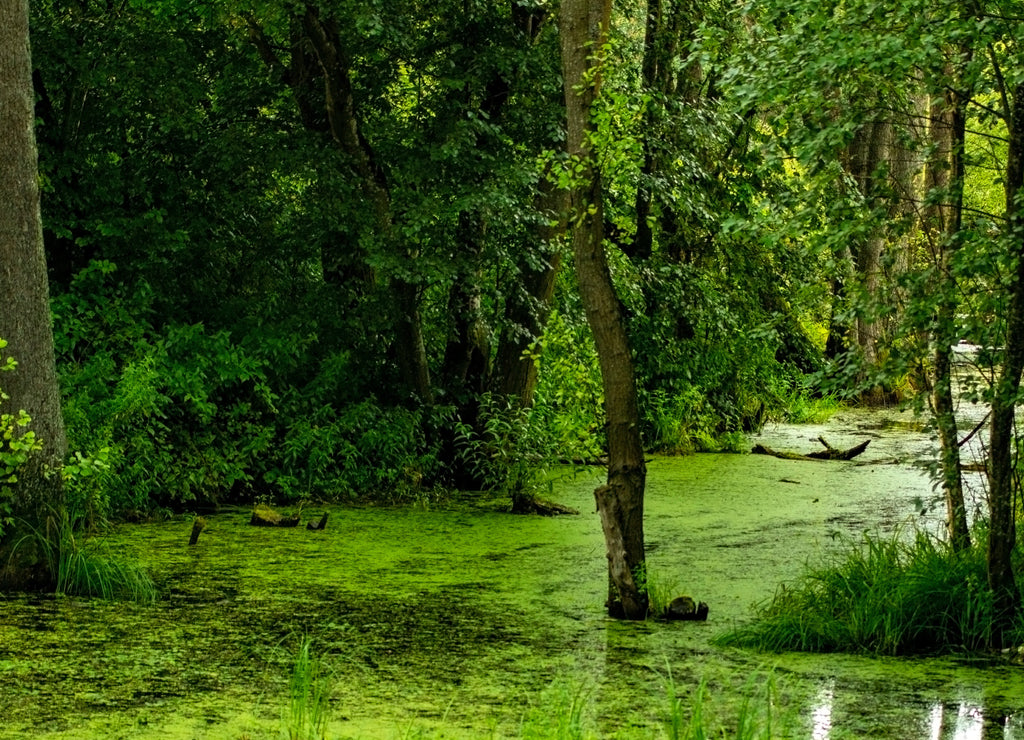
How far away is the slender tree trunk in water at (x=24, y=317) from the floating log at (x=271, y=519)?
92.1 inches

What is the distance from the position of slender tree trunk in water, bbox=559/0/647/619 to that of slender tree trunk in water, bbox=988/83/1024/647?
1.55 metres

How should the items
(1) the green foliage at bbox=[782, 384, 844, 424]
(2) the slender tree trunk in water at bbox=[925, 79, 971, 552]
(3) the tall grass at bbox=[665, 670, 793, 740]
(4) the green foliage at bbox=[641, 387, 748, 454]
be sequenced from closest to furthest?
(3) the tall grass at bbox=[665, 670, 793, 740] < (2) the slender tree trunk in water at bbox=[925, 79, 971, 552] < (4) the green foliage at bbox=[641, 387, 748, 454] < (1) the green foliage at bbox=[782, 384, 844, 424]

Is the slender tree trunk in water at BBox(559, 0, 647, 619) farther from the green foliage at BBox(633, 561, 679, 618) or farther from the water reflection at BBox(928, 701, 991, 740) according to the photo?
the water reflection at BBox(928, 701, 991, 740)

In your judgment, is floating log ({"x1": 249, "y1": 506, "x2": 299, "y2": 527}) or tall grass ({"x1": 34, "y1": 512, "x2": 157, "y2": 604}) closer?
tall grass ({"x1": 34, "y1": 512, "x2": 157, "y2": 604})

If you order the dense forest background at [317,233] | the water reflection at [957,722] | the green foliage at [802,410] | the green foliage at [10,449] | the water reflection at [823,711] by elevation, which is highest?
the dense forest background at [317,233]

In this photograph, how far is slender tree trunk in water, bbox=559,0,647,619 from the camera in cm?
627

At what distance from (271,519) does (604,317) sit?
3.60 m

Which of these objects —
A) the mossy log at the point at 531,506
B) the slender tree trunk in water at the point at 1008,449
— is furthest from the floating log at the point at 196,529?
the slender tree trunk in water at the point at 1008,449

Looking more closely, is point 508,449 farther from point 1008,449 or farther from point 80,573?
point 1008,449

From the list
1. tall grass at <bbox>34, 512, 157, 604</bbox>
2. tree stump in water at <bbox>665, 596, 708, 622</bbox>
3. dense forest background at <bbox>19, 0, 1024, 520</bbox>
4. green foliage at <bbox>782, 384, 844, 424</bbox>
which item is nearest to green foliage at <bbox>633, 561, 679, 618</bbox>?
tree stump in water at <bbox>665, 596, 708, 622</bbox>

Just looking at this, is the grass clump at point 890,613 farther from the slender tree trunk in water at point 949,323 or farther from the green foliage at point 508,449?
the green foliage at point 508,449

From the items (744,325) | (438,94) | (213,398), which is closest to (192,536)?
(213,398)

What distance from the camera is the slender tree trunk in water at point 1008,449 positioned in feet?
18.4

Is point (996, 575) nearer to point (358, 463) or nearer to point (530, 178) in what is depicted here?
point (530, 178)
